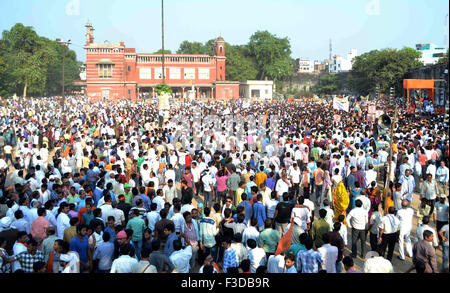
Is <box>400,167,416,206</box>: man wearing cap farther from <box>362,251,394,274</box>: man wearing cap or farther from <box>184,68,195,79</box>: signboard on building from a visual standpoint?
<box>184,68,195,79</box>: signboard on building

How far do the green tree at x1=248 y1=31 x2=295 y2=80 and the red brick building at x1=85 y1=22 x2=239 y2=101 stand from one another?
11804 millimetres

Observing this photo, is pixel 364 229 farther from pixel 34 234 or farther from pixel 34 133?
pixel 34 133

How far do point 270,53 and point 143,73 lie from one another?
2329cm

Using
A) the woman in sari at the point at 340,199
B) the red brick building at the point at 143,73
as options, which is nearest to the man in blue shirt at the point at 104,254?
the woman in sari at the point at 340,199

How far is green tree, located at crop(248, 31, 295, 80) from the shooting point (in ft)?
208

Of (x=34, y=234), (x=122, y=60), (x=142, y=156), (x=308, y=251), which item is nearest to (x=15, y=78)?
(x=122, y=60)

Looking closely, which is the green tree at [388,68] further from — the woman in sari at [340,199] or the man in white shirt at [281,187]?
the woman in sari at [340,199]

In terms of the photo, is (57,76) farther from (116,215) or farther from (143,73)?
(116,215)

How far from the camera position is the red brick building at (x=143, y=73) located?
4762 cm

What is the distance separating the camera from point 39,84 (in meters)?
45.8

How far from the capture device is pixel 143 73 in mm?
50625

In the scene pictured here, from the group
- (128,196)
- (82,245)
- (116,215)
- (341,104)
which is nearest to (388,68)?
(341,104)

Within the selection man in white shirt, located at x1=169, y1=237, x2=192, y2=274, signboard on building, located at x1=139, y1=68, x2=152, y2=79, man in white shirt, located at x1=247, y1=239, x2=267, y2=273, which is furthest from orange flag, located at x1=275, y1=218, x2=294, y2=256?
signboard on building, located at x1=139, y1=68, x2=152, y2=79

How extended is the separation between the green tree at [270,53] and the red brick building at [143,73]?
38.7 feet
